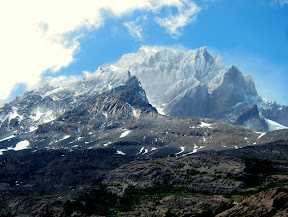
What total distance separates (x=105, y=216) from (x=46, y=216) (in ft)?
67.2

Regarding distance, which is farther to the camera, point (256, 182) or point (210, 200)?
point (256, 182)

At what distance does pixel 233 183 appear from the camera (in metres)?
188

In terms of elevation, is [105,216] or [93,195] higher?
[93,195]

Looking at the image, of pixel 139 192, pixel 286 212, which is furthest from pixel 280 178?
pixel 286 212

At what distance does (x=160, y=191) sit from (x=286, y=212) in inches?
4047

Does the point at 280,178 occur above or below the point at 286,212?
above

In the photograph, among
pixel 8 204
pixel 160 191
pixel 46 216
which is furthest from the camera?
pixel 160 191

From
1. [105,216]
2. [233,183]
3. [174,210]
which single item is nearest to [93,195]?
[105,216]

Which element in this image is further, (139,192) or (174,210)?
(139,192)

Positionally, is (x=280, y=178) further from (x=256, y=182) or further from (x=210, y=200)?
(x=210, y=200)

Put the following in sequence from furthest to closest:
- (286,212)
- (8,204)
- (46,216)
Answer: (8,204) → (46,216) → (286,212)

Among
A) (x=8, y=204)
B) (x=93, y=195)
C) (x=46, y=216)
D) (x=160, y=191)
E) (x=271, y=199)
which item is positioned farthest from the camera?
(x=160, y=191)

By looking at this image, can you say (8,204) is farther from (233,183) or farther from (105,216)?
(233,183)

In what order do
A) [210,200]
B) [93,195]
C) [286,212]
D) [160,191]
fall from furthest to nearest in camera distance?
1. [160,191]
2. [93,195]
3. [210,200]
4. [286,212]
